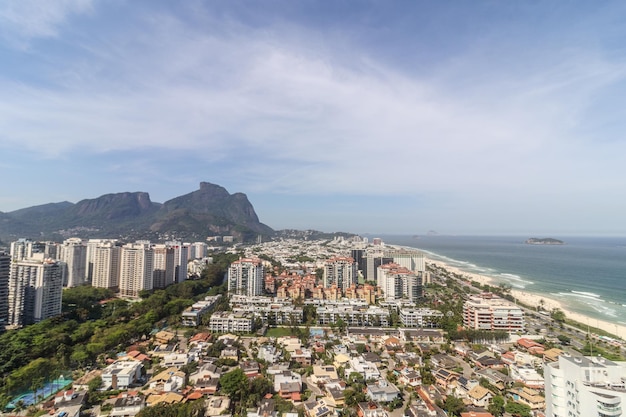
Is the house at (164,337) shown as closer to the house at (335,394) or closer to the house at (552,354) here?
the house at (335,394)

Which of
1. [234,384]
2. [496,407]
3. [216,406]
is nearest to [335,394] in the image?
[234,384]

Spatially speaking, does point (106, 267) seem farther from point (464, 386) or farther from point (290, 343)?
point (464, 386)

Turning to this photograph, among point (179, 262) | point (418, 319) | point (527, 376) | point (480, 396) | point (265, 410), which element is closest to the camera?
point (265, 410)

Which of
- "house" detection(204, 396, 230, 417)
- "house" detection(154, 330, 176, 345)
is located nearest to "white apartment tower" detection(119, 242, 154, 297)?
"house" detection(154, 330, 176, 345)

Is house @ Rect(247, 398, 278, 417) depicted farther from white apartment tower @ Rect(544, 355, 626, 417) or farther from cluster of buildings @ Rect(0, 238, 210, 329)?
cluster of buildings @ Rect(0, 238, 210, 329)

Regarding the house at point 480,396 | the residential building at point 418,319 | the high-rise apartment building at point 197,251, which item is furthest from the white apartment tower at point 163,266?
the house at point 480,396
